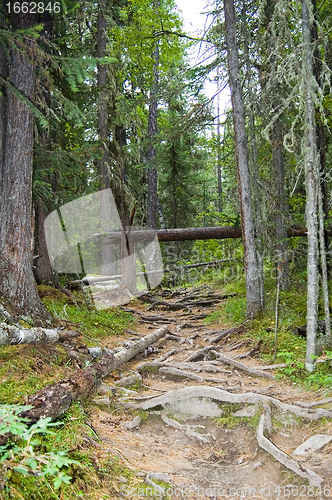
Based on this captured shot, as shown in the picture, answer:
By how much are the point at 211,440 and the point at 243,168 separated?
22.7ft

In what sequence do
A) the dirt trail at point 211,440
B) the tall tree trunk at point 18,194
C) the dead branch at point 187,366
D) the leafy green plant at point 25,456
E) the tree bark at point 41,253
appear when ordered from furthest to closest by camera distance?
1. the tree bark at point 41,253
2. the dead branch at point 187,366
3. the tall tree trunk at point 18,194
4. the dirt trail at point 211,440
5. the leafy green plant at point 25,456

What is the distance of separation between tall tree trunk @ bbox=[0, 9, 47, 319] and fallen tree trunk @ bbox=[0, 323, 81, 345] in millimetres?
634

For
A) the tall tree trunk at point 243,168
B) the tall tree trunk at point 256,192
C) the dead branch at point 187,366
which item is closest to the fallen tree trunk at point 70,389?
the dead branch at point 187,366

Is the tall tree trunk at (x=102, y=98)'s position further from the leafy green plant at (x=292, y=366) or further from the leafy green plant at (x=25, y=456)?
the leafy green plant at (x=25, y=456)

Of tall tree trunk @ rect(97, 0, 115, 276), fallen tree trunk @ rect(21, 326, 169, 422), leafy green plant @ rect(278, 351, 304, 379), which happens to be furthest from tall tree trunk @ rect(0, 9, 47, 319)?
tall tree trunk @ rect(97, 0, 115, 276)

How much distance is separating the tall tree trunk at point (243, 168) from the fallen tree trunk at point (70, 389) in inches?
154

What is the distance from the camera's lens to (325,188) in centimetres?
963

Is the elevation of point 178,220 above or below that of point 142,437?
above

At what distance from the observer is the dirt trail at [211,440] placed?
336 centimetres

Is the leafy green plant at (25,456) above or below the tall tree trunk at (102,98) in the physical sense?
below

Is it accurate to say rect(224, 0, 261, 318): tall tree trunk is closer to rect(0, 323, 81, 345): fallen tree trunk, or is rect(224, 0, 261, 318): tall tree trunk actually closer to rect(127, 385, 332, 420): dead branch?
Result: rect(127, 385, 332, 420): dead branch

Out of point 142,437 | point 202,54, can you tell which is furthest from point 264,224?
point 142,437

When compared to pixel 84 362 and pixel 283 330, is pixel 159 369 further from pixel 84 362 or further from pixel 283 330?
pixel 283 330

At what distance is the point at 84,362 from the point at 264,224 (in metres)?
6.47
